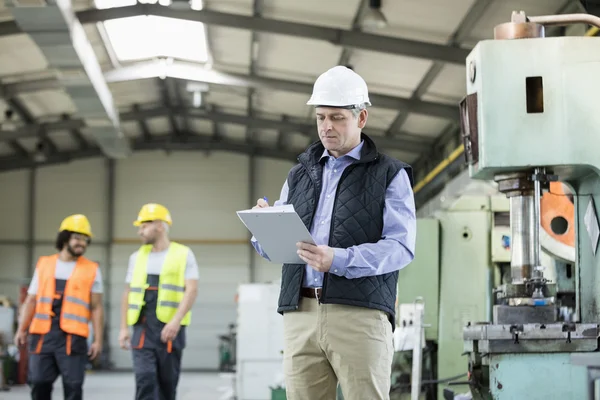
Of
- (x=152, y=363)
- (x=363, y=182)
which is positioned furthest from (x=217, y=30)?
(x=363, y=182)

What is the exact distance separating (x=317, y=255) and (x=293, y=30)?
7.78 meters

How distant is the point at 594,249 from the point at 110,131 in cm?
1066

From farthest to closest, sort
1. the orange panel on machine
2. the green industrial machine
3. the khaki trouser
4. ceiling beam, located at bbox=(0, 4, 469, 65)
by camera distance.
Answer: ceiling beam, located at bbox=(0, 4, 469, 65) < the green industrial machine < the orange panel on machine < the khaki trouser

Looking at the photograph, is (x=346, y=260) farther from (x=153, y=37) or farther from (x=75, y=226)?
(x=153, y=37)

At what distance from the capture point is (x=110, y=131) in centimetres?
1333

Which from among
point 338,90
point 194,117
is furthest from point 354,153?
point 194,117

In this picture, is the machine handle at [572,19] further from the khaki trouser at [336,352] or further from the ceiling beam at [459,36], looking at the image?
the ceiling beam at [459,36]

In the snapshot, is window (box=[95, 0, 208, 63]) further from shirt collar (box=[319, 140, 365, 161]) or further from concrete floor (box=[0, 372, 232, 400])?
shirt collar (box=[319, 140, 365, 161])

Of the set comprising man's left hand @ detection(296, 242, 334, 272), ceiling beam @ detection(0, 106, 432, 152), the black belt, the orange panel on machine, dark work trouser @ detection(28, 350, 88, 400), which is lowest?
dark work trouser @ detection(28, 350, 88, 400)

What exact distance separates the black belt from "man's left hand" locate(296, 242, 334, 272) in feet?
0.48

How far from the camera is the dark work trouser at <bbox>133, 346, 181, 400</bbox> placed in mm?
5328

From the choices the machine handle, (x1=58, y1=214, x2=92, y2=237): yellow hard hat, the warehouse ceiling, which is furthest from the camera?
the warehouse ceiling

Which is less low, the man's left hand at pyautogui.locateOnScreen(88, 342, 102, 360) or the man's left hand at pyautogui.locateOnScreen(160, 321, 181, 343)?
the man's left hand at pyautogui.locateOnScreen(160, 321, 181, 343)

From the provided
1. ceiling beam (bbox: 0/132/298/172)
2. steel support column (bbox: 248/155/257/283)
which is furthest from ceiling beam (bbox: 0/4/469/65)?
steel support column (bbox: 248/155/257/283)
